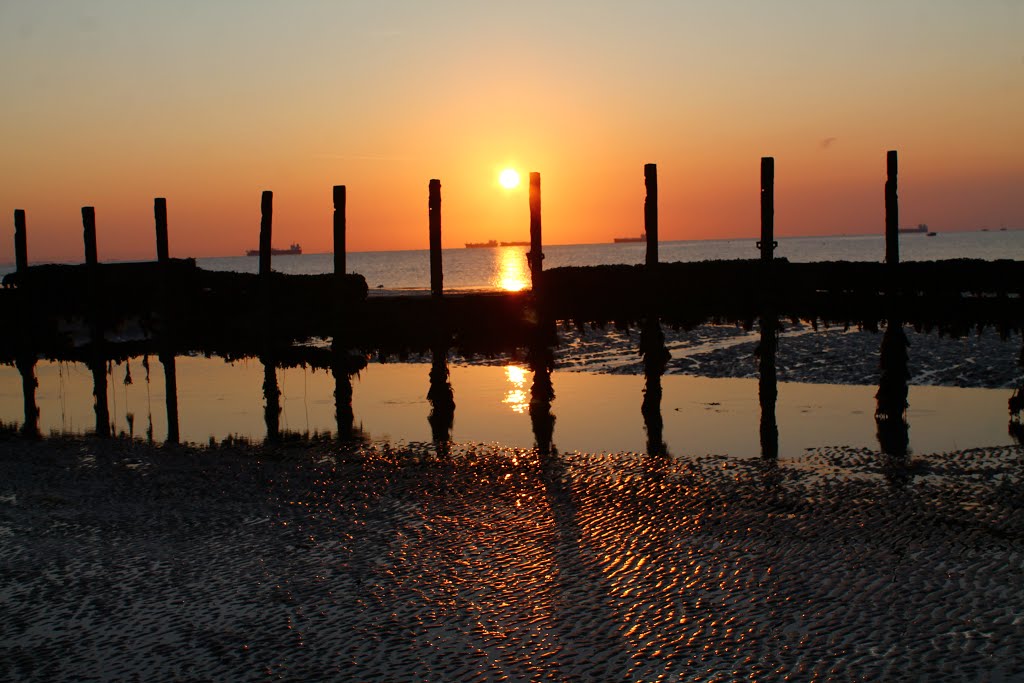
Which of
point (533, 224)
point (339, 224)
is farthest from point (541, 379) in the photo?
point (339, 224)

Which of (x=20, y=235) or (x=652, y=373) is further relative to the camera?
(x=20, y=235)

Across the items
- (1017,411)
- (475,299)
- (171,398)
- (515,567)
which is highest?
(475,299)

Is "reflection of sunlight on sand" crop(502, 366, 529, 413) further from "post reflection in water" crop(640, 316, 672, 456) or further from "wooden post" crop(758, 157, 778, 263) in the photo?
"wooden post" crop(758, 157, 778, 263)

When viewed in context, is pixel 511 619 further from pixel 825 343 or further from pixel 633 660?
pixel 825 343

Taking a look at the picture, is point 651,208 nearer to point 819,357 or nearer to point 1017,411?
point 1017,411

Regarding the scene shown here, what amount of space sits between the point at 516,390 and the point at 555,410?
294 centimetres

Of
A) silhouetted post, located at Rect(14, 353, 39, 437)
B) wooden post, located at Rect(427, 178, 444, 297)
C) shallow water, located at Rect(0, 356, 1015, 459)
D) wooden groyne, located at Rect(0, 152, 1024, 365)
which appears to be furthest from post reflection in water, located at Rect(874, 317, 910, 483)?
silhouetted post, located at Rect(14, 353, 39, 437)

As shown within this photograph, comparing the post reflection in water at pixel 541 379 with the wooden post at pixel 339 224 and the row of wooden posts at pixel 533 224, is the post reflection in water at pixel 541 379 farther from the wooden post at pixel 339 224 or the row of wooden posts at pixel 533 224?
the wooden post at pixel 339 224

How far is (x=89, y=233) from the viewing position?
Answer: 67.1ft

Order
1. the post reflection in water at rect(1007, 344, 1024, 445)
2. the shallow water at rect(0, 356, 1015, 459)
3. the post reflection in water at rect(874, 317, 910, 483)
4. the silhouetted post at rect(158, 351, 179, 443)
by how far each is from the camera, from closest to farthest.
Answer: the shallow water at rect(0, 356, 1015, 459) < the post reflection in water at rect(1007, 344, 1024, 445) < the post reflection in water at rect(874, 317, 910, 483) < the silhouetted post at rect(158, 351, 179, 443)

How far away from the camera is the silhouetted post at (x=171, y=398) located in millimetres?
15580

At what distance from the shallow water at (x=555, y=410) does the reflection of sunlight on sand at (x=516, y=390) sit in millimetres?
27

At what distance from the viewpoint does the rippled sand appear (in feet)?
20.6

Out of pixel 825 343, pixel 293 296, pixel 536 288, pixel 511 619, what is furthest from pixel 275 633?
pixel 825 343
